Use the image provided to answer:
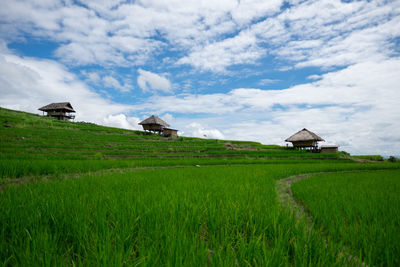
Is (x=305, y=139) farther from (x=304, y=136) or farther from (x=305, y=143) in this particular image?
(x=305, y=143)

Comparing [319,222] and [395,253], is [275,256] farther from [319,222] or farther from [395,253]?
[319,222]

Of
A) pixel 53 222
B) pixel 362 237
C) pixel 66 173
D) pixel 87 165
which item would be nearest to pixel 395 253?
pixel 362 237

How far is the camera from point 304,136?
30375 mm

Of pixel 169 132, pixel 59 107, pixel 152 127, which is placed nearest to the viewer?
pixel 152 127

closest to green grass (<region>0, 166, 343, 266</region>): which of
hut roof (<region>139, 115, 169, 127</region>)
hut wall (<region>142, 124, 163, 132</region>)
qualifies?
hut roof (<region>139, 115, 169, 127</region>)

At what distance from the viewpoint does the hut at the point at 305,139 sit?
29.7 m

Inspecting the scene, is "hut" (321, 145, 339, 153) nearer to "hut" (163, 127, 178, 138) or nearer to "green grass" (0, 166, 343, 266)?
"hut" (163, 127, 178, 138)

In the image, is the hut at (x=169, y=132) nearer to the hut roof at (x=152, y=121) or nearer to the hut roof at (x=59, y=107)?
the hut roof at (x=152, y=121)

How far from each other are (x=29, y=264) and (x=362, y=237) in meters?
3.05

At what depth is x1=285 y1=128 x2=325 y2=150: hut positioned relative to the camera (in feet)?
97.5

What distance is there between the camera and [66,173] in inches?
266

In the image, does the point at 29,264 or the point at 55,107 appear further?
the point at 55,107

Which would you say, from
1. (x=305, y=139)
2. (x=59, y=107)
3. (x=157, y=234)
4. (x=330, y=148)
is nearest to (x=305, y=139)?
(x=305, y=139)

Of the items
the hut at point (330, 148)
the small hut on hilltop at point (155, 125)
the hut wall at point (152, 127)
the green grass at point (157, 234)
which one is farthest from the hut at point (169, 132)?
the green grass at point (157, 234)
